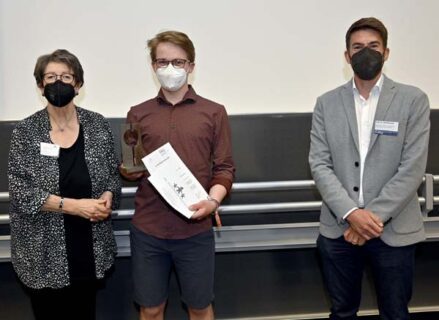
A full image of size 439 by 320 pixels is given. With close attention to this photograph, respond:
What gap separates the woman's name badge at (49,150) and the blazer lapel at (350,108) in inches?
48.0

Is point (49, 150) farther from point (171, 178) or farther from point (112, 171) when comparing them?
point (171, 178)

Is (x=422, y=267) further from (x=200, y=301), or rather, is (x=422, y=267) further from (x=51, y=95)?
(x=51, y=95)

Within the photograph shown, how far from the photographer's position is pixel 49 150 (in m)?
1.83

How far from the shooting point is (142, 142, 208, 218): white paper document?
73.3 inches

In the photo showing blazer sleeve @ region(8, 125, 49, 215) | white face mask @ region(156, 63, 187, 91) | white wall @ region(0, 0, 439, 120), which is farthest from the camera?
white wall @ region(0, 0, 439, 120)

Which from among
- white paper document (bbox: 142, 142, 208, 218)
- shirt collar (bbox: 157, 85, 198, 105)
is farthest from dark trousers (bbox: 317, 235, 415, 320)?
shirt collar (bbox: 157, 85, 198, 105)

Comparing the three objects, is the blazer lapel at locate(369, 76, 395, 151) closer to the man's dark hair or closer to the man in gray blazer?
the man in gray blazer

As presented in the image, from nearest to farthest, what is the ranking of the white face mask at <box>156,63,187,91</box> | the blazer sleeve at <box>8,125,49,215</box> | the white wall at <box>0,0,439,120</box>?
1. the blazer sleeve at <box>8,125,49,215</box>
2. the white face mask at <box>156,63,187,91</box>
3. the white wall at <box>0,0,439,120</box>

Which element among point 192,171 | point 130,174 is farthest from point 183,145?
point 130,174

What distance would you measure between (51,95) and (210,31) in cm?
103

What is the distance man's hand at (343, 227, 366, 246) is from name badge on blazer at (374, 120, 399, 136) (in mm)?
422

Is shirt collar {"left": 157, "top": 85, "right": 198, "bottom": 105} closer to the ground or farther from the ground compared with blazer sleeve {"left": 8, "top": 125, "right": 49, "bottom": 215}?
farther from the ground

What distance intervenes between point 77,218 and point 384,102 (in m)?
1.37

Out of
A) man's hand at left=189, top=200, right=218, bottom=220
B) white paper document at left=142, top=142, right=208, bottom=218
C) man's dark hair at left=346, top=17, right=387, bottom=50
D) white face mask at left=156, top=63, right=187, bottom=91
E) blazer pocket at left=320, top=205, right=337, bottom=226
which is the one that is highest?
man's dark hair at left=346, top=17, right=387, bottom=50
